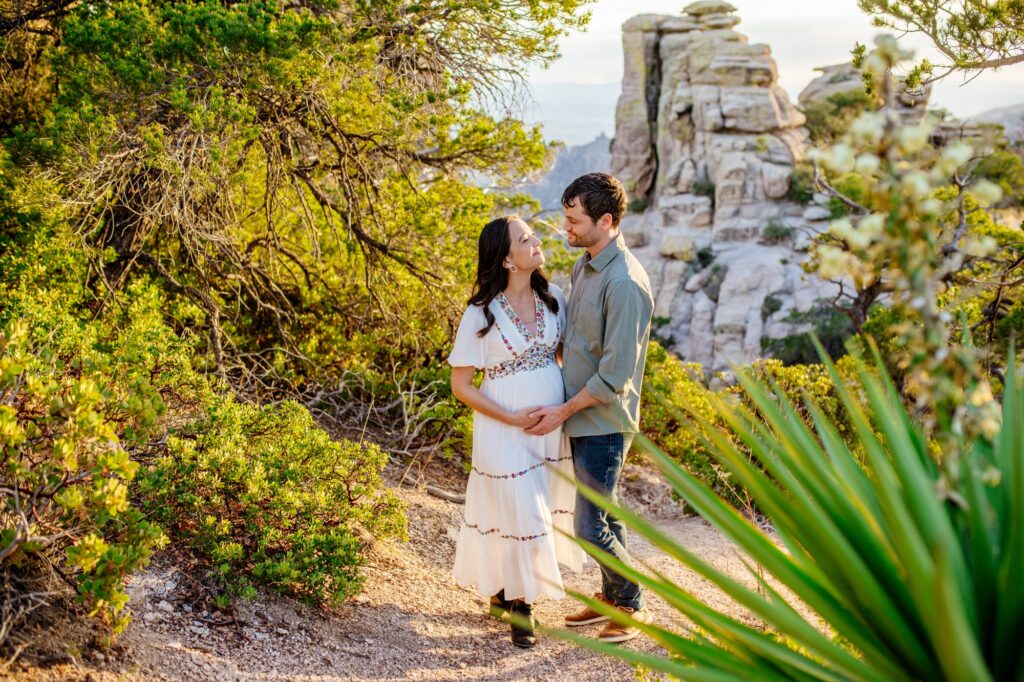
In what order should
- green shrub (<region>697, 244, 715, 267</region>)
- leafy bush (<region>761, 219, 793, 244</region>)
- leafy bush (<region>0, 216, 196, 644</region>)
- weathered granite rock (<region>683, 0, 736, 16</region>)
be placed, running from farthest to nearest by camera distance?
→ weathered granite rock (<region>683, 0, 736, 16</region>)
green shrub (<region>697, 244, 715, 267</region>)
leafy bush (<region>761, 219, 793, 244</region>)
leafy bush (<region>0, 216, 196, 644</region>)

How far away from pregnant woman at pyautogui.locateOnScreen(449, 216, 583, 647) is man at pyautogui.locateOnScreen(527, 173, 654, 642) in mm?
110

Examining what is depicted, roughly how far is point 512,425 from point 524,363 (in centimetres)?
29

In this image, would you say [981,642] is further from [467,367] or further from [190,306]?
[190,306]

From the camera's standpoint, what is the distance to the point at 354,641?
3.72 m

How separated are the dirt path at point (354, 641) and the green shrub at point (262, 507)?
15cm

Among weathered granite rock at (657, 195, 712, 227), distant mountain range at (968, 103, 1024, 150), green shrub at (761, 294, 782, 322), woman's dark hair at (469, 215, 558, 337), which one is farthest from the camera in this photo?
distant mountain range at (968, 103, 1024, 150)

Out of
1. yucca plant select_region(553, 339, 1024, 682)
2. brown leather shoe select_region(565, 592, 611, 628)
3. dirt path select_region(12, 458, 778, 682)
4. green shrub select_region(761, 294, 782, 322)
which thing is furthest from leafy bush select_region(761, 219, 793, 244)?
yucca plant select_region(553, 339, 1024, 682)

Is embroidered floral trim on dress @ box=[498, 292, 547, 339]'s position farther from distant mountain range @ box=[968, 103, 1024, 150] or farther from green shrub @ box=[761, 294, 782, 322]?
distant mountain range @ box=[968, 103, 1024, 150]

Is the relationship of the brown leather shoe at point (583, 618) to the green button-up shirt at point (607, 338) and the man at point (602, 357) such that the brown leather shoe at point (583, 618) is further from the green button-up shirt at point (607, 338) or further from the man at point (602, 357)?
the green button-up shirt at point (607, 338)

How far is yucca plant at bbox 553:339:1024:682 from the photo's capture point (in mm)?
1607

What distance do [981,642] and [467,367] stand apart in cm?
251

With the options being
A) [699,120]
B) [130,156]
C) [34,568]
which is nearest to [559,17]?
[130,156]

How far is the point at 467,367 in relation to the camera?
3877mm

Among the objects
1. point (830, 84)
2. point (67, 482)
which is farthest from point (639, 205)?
point (67, 482)
